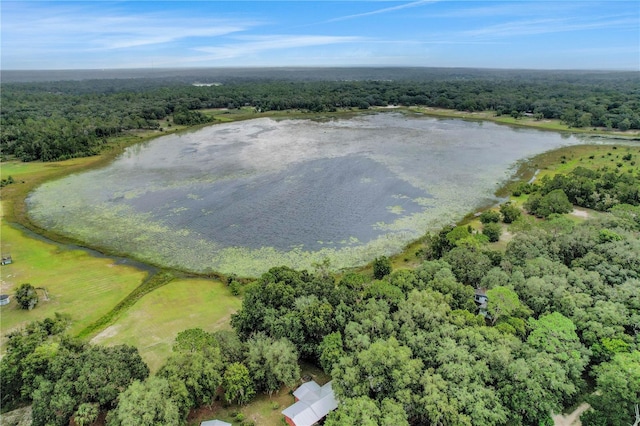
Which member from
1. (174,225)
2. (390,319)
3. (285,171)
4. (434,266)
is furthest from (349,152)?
(390,319)

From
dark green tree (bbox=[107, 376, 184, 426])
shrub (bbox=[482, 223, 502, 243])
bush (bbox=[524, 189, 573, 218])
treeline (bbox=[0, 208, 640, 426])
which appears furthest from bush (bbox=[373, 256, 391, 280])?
bush (bbox=[524, 189, 573, 218])

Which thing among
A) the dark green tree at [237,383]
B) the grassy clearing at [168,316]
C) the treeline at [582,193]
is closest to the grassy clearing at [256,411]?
the dark green tree at [237,383]

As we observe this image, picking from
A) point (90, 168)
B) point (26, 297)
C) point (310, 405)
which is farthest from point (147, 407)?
point (90, 168)

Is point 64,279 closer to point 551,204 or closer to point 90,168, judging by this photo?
point 90,168

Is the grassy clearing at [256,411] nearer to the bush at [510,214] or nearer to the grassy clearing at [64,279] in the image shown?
the grassy clearing at [64,279]

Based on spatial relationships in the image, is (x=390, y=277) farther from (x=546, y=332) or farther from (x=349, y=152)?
(x=349, y=152)
